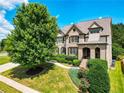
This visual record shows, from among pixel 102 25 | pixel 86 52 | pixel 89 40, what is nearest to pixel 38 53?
pixel 89 40

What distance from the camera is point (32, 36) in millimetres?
29109

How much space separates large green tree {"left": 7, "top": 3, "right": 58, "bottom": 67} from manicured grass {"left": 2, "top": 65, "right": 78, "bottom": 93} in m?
2.75

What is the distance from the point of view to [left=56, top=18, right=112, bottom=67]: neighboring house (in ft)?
122

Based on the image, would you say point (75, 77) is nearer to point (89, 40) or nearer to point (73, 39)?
point (89, 40)

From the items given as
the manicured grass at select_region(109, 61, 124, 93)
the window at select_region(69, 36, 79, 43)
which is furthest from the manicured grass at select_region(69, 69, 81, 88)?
the window at select_region(69, 36, 79, 43)

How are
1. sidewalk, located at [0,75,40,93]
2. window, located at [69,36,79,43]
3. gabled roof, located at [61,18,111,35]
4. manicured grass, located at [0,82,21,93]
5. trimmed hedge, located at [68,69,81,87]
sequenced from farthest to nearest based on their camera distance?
window, located at [69,36,79,43] < gabled roof, located at [61,18,111,35] < trimmed hedge, located at [68,69,81,87] < sidewalk, located at [0,75,40,93] < manicured grass, located at [0,82,21,93]

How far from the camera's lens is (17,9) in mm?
30656

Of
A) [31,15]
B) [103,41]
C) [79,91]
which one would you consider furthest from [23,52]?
[103,41]

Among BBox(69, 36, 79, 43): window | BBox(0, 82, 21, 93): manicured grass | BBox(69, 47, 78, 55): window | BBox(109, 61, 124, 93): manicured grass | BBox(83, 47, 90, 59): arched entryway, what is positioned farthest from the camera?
BBox(69, 36, 79, 43): window

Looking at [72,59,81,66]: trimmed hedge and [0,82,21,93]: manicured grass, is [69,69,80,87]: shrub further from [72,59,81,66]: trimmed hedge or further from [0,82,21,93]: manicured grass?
[0,82,21,93]: manicured grass

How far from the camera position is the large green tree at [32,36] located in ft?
93.0

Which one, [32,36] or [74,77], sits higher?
[32,36]

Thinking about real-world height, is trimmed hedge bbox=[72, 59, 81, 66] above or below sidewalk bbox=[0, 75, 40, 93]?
above

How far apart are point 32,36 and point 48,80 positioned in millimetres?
8539
